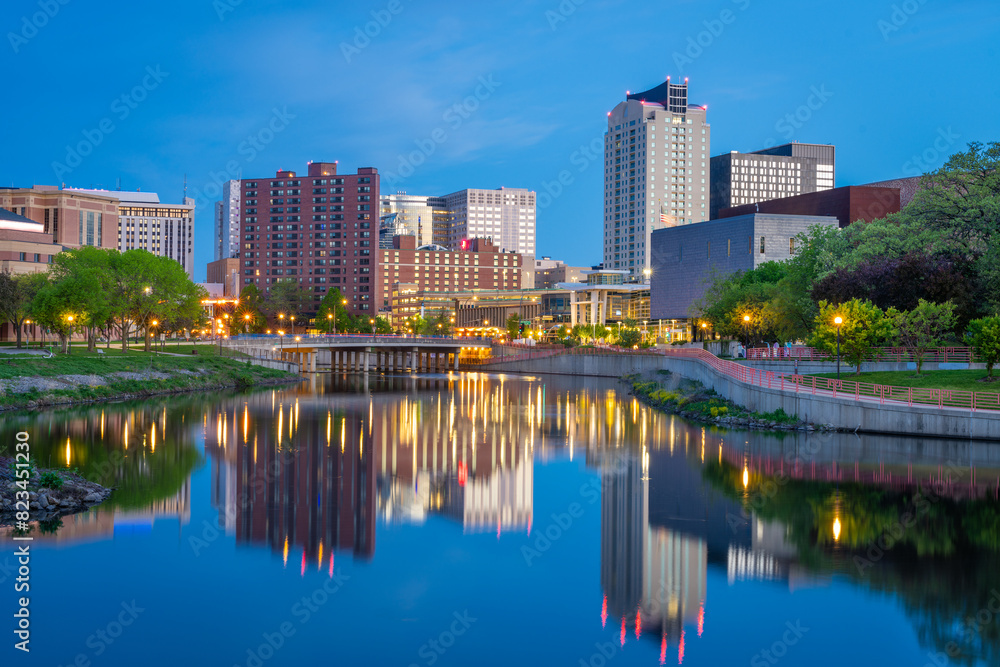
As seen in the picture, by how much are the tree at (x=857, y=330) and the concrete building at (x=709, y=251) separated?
6484 centimetres

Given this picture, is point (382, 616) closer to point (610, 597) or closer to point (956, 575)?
point (610, 597)

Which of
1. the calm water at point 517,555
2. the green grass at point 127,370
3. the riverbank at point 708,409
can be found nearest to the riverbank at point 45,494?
the calm water at point 517,555

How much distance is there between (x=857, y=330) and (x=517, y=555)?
3528 centimetres

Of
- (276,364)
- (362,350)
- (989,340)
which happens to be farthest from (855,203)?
(989,340)

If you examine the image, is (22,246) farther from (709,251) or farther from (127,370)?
(709,251)

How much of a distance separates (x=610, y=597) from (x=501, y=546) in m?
5.14

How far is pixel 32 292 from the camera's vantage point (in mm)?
89750

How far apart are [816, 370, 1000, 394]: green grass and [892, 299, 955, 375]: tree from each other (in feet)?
3.93

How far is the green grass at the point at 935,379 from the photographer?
150 ft

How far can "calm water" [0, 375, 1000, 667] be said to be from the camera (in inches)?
648

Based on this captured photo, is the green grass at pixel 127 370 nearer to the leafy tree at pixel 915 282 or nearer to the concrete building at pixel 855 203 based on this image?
the leafy tree at pixel 915 282

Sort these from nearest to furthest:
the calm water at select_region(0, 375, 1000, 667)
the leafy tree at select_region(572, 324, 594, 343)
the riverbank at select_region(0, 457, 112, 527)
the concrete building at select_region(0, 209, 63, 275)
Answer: the calm water at select_region(0, 375, 1000, 667), the riverbank at select_region(0, 457, 112, 527), the concrete building at select_region(0, 209, 63, 275), the leafy tree at select_region(572, 324, 594, 343)

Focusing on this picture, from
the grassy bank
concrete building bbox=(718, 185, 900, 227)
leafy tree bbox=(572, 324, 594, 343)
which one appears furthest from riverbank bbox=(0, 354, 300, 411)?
concrete building bbox=(718, 185, 900, 227)

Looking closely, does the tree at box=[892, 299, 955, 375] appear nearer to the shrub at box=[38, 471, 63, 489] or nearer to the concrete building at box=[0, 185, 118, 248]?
the shrub at box=[38, 471, 63, 489]
